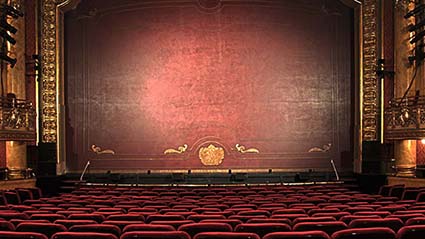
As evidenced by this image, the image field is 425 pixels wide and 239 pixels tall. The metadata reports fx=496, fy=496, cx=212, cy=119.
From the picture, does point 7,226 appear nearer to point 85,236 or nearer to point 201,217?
point 85,236

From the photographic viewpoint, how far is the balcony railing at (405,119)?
31.9 ft

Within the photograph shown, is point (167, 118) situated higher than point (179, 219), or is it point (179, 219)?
point (167, 118)

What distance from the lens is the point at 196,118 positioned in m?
12.4

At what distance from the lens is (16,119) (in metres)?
10.4

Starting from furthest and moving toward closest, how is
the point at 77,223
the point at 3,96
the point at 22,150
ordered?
the point at 22,150, the point at 3,96, the point at 77,223

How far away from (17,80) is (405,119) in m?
8.42

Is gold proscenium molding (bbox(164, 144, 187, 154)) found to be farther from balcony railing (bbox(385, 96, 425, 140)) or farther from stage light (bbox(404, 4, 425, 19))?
stage light (bbox(404, 4, 425, 19))

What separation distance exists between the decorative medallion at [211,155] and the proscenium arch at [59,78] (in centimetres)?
326

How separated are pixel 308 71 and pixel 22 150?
23.3 ft

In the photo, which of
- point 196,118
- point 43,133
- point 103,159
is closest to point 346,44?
point 196,118

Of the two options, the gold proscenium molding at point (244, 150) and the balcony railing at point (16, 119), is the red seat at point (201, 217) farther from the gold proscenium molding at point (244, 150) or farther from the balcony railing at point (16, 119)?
the gold proscenium molding at point (244, 150)

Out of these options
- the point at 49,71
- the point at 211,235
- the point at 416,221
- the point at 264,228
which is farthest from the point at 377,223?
the point at 49,71

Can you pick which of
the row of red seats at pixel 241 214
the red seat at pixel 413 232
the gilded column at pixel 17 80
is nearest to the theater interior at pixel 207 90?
the gilded column at pixel 17 80

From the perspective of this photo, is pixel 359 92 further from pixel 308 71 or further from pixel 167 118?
pixel 167 118
